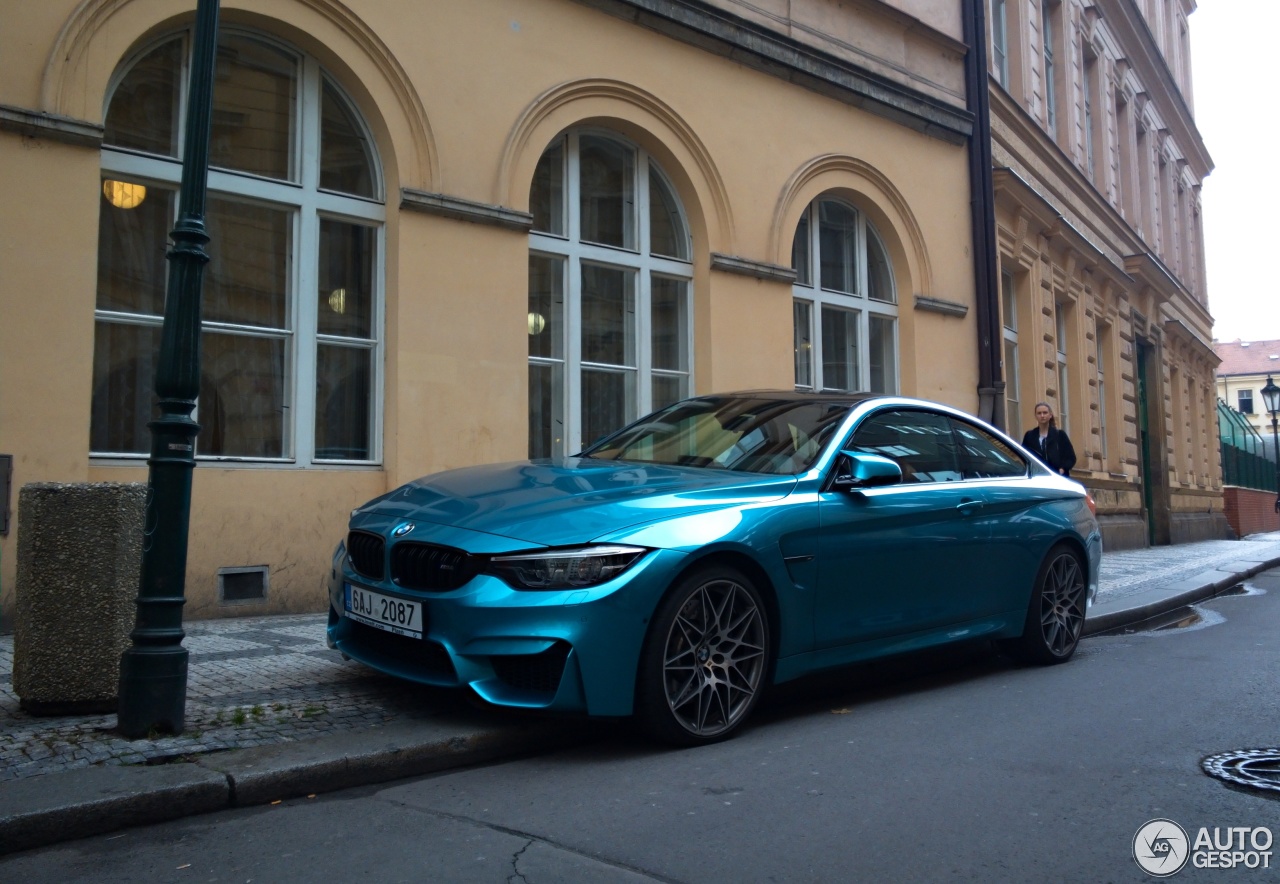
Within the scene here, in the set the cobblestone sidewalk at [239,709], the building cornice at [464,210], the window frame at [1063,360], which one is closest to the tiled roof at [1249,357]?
the window frame at [1063,360]

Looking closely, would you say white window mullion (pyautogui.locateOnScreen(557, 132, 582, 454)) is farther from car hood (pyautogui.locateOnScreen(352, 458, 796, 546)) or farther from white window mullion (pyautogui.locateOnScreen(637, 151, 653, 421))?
car hood (pyautogui.locateOnScreen(352, 458, 796, 546))

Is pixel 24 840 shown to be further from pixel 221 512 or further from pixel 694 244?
pixel 694 244

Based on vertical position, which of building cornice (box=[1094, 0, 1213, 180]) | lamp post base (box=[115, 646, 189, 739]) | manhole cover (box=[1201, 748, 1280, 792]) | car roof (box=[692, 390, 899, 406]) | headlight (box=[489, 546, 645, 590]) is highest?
building cornice (box=[1094, 0, 1213, 180])

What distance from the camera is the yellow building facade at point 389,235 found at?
7586 millimetres

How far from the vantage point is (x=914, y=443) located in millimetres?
6301

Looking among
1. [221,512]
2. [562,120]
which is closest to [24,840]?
[221,512]

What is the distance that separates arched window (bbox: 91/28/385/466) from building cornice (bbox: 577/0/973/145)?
10.5 ft


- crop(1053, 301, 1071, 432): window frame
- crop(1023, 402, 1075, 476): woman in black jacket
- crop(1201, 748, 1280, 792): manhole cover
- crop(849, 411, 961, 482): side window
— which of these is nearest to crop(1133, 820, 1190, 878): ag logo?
crop(1201, 748, 1280, 792): manhole cover

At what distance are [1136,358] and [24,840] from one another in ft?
84.4

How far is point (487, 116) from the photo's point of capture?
1000 centimetres

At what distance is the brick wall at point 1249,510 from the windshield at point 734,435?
31102 millimetres

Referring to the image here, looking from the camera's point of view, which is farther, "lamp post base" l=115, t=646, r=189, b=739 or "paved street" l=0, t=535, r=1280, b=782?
"lamp post base" l=115, t=646, r=189, b=739

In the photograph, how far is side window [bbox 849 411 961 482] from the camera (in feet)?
19.7

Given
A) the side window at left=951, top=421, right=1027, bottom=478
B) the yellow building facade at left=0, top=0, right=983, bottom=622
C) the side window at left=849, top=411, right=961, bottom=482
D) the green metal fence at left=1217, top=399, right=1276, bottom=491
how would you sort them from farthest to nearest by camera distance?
the green metal fence at left=1217, top=399, right=1276, bottom=491 < the yellow building facade at left=0, top=0, right=983, bottom=622 < the side window at left=951, top=421, right=1027, bottom=478 < the side window at left=849, top=411, right=961, bottom=482
